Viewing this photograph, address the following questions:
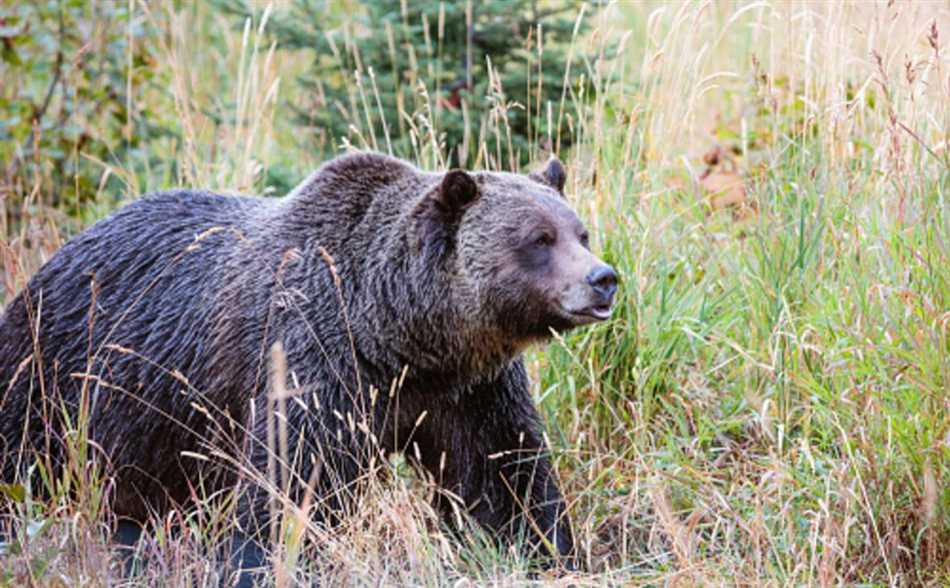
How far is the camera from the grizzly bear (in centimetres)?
511

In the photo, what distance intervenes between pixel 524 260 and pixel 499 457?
769 millimetres

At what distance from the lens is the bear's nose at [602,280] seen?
5.00 metres

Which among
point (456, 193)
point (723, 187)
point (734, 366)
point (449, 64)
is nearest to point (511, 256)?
point (456, 193)

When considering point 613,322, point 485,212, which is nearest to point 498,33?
point 613,322

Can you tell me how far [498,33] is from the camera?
9.04 meters

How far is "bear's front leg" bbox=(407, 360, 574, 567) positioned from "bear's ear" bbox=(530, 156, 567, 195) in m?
0.71

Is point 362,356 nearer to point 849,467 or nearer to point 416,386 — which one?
Answer: point 416,386

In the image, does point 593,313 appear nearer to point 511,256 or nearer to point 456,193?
point 511,256

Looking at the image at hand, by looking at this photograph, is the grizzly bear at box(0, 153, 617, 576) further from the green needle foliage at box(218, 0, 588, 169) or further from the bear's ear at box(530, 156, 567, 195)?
the green needle foliage at box(218, 0, 588, 169)

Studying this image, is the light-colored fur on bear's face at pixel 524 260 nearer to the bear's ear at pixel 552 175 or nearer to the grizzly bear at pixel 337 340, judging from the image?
the grizzly bear at pixel 337 340

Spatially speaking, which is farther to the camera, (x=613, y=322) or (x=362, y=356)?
(x=613, y=322)

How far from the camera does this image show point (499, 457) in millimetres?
5441

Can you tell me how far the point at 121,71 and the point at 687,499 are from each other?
5.39m

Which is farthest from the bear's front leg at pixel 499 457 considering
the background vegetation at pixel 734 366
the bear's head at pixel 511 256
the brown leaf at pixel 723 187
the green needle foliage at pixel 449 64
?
the green needle foliage at pixel 449 64
